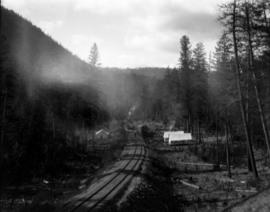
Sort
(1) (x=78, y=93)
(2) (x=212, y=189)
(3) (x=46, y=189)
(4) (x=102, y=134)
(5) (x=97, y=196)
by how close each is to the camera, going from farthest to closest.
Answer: (4) (x=102, y=134) < (1) (x=78, y=93) < (3) (x=46, y=189) < (2) (x=212, y=189) < (5) (x=97, y=196)

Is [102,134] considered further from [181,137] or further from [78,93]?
[181,137]

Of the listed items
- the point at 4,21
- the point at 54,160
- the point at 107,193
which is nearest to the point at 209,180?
the point at 107,193

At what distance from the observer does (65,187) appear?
67.3ft

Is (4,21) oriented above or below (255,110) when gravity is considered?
above

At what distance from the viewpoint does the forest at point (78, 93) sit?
19172mm

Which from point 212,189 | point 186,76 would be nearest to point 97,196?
point 212,189

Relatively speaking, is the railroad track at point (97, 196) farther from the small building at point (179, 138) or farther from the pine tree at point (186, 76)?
the pine tree at point (186, 76)

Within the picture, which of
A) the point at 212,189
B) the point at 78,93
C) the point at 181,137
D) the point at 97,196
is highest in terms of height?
the point at 78,93

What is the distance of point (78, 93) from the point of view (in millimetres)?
48781

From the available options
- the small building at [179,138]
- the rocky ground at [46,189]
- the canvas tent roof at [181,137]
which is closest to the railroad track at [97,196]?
the rocky ground at [46,189]

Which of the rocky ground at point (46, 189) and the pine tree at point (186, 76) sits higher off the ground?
the pine tree at point (186, 76)

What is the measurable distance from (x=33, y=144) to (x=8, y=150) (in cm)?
434

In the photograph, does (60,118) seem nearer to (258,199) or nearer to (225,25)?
(225,25)

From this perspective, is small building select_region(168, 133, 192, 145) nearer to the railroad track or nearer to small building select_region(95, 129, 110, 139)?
small building select_region(95, 129, 110, 139)
